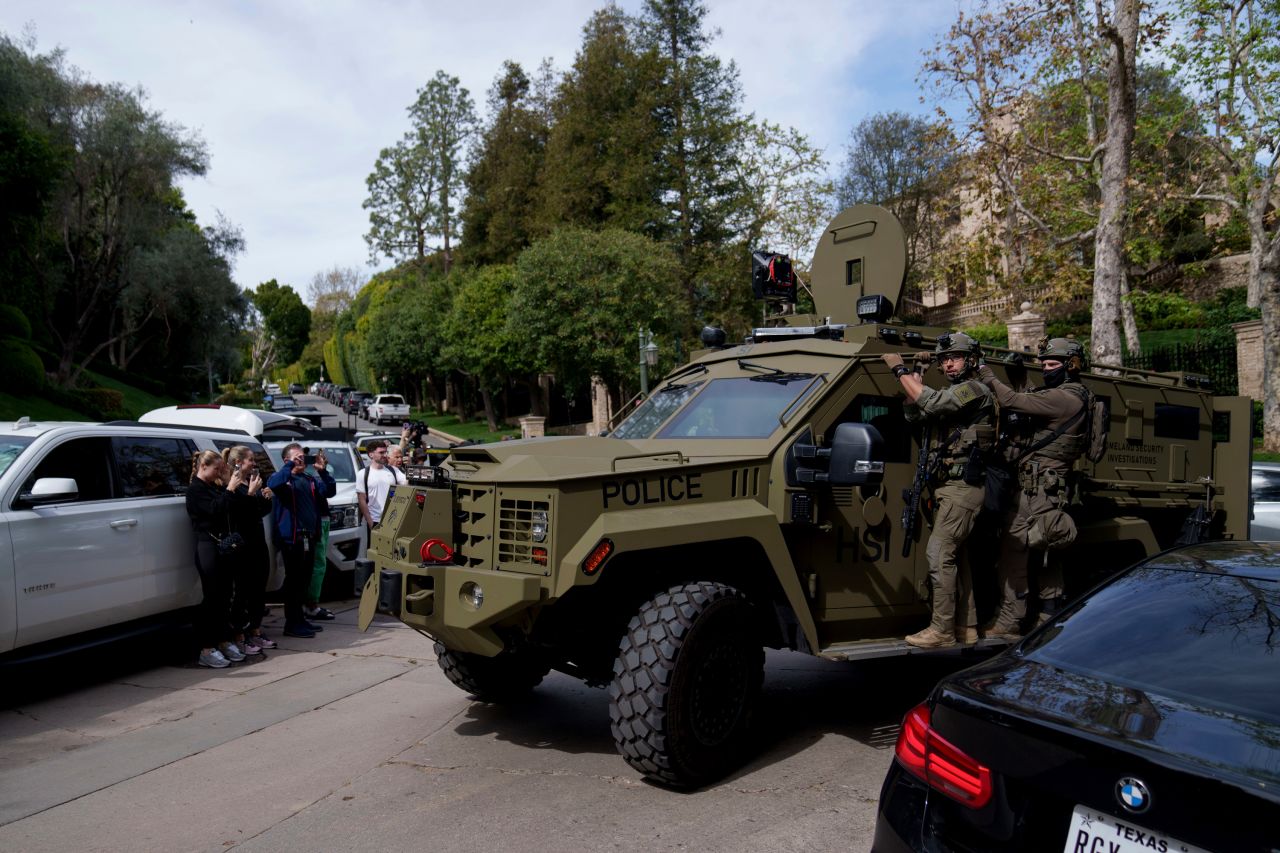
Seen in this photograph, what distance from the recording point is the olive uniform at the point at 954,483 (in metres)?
5.45

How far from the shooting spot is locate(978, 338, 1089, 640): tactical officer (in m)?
5.88

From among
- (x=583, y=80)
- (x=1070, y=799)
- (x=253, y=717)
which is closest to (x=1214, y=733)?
(x=1070, y=799)

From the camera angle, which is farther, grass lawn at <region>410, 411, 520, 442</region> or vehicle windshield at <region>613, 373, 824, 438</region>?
grass lawn at <region>410, 411, 520, 442</region>

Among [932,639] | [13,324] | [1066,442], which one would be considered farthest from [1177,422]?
[13,324]

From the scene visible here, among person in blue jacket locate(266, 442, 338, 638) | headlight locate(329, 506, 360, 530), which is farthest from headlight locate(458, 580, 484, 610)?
headlight locate(329, 506, 360, 530)

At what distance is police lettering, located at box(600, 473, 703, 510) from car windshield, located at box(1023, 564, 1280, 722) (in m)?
1.99

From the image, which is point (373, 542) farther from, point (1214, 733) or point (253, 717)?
point (1214, 733)

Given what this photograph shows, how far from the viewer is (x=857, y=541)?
17.7 feet

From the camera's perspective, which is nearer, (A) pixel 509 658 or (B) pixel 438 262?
(A) pixel 509 658

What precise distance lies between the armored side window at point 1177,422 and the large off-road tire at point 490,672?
535cm

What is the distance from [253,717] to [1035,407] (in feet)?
18.0

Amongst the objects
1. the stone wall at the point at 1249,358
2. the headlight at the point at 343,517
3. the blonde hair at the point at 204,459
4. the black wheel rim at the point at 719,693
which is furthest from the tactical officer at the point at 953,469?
the stone wall at the point at 1249,358

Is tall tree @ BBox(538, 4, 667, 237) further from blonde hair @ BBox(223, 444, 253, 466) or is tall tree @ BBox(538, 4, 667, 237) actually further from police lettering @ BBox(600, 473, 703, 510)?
police lettering @ BBox(600, 473, 703, 510)

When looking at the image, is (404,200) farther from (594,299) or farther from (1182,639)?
(1182,639)
